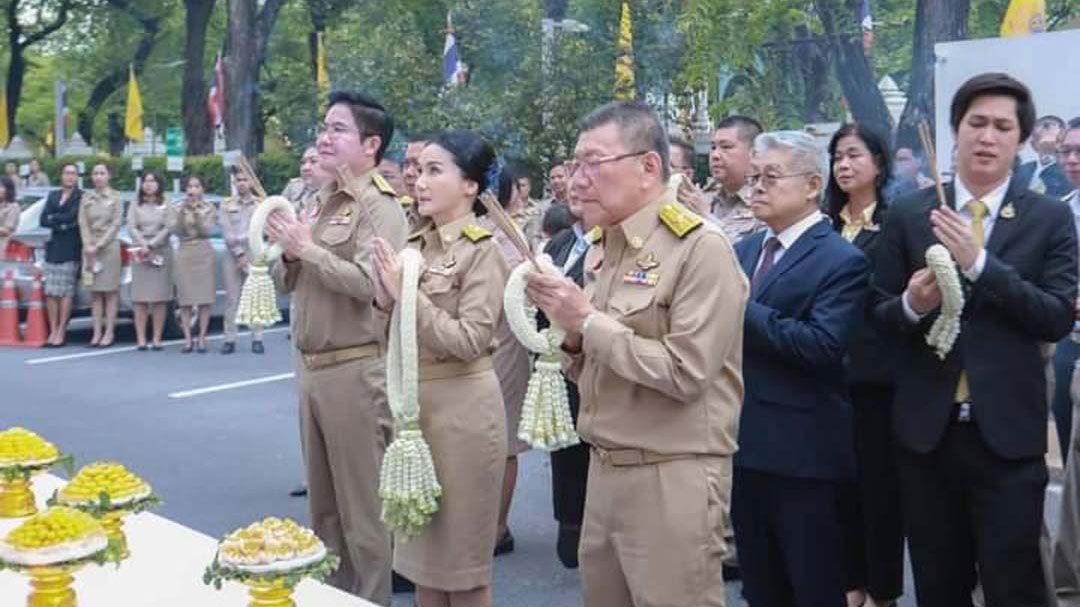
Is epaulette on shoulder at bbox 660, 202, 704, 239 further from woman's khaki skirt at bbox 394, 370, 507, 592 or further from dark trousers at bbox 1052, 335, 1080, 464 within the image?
dark trousers at bbox 1052, 335, 1080, 464

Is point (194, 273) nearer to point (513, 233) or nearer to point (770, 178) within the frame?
point (770, 178)

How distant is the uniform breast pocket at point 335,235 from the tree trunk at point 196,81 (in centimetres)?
2588

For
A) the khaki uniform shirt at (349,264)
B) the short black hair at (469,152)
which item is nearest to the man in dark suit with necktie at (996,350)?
the short black hair at (469,152)

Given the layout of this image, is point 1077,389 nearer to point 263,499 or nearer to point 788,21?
point 263,499

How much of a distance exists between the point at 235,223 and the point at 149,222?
80 cm

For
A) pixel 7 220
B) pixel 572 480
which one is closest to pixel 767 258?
pixel 572 480

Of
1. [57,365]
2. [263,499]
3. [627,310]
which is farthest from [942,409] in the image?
[57,365]

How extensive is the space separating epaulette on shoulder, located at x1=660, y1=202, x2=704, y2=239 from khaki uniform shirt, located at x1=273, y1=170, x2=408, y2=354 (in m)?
1.57

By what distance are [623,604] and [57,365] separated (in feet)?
31.4

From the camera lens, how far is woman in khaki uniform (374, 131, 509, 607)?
395cm

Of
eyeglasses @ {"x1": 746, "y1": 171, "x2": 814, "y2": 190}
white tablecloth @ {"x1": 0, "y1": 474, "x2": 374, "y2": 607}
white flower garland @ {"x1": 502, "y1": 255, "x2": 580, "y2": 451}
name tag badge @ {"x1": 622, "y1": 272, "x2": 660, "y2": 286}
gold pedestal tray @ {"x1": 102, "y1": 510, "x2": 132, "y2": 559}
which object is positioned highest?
eyeglasses @ {"x1": 746, "y1": 171, "x2": 814, "y2": 190}

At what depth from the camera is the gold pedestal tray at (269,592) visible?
2.64 m

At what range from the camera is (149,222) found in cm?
1236

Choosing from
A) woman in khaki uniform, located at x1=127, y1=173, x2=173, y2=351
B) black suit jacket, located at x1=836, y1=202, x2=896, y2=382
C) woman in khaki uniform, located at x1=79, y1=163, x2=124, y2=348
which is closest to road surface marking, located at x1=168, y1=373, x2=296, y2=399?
woman in khaki uniform, located at x1=127, y1=173, x2=173, y2=351
